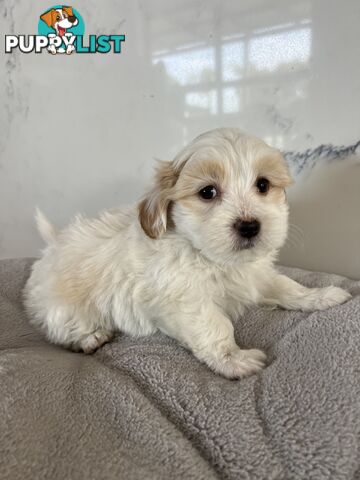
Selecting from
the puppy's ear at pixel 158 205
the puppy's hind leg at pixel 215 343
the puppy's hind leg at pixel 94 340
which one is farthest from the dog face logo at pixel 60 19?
the puppy's hind leg at pixel 215 343

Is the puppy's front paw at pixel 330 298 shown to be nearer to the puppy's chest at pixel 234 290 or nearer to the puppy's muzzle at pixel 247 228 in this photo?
the puppy's chest at pixel 234 290

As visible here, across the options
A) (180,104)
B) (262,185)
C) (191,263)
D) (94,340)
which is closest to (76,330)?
(94,340)

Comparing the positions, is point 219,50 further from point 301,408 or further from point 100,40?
point 301,408

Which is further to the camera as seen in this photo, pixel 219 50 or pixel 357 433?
pixel 219 50

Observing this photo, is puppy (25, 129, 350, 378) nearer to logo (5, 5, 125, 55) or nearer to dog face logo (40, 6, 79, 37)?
logo (5, 5, 125, 55)

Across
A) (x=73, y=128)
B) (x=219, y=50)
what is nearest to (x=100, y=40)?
(x=73, y=128)

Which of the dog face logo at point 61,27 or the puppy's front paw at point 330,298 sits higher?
the dog face logo at point 61,27
